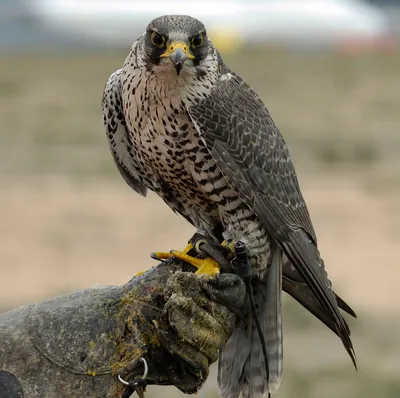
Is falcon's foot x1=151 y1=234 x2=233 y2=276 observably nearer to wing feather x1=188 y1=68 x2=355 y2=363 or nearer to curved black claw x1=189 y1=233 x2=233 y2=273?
curved black claw x1=189 y1=233 x2=233 y2=273

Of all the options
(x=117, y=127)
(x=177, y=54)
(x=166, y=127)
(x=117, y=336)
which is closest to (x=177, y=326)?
(x=117, y=336)

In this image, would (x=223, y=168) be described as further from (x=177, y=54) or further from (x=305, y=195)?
(x=305, y=195)

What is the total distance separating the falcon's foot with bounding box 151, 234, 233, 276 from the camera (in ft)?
11.9

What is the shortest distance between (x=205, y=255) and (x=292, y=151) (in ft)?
35.2

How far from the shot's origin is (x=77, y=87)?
20.1 m

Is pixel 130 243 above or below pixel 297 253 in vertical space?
below

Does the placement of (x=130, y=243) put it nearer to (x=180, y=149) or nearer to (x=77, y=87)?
(x=180, y=149)

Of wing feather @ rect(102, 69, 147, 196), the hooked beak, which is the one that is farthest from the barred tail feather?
the hooked beak

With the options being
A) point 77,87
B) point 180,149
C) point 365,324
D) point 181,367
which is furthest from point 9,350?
point 77,87

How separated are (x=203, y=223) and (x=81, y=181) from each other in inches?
342

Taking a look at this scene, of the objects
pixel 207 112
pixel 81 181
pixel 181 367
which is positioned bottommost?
pixel 81 181

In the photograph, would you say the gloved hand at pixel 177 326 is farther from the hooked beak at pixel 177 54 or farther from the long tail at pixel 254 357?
the hooked beak at pixel 177 54

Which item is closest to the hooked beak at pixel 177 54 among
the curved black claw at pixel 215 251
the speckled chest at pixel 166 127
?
the speckled chest at pixel 166 127

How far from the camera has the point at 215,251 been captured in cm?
368
